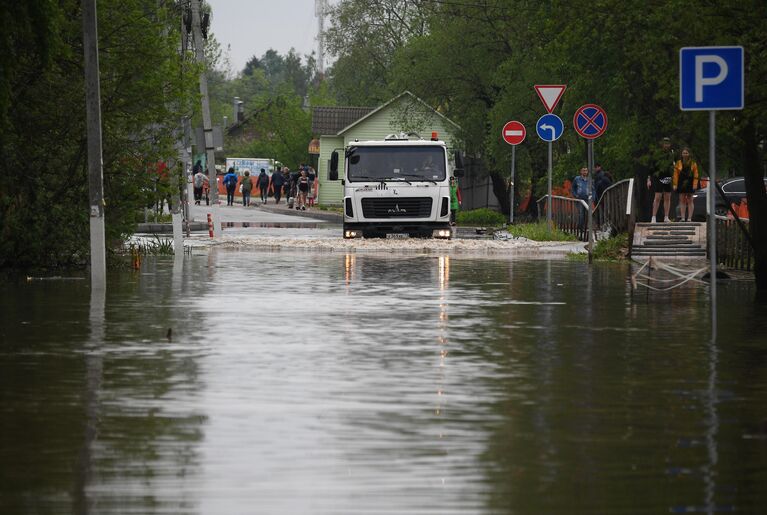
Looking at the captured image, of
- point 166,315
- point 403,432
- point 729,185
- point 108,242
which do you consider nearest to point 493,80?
point 729,185

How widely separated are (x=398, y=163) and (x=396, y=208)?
3.42ft

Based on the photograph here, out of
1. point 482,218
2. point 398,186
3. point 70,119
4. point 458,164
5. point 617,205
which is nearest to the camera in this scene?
point 70,119

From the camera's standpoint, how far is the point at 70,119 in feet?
80.0

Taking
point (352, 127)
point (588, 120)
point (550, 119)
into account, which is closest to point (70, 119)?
point (588, 120)

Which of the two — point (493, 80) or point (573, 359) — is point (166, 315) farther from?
point (493, 80)

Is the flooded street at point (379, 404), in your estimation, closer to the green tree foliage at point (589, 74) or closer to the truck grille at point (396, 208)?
the green tree foliage at point (589, 74)

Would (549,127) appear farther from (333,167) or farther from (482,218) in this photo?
(482,218)

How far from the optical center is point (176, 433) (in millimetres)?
9297

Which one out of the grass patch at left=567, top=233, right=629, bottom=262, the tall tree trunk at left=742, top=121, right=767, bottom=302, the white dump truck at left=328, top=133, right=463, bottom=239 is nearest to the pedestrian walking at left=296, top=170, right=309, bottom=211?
the white dump truck at left=328, top=133, right=463, bottom=239

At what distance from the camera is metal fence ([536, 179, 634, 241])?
31.7m

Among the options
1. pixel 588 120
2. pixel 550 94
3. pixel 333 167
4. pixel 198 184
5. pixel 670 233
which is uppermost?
pixel 550 94

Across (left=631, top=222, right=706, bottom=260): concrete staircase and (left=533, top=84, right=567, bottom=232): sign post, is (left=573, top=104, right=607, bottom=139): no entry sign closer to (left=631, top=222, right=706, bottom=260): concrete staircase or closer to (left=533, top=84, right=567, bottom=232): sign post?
(left=533, top=84, right=567, bottom=232): sign post

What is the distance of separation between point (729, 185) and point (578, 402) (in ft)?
107

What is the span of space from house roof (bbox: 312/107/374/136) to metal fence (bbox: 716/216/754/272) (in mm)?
66427
